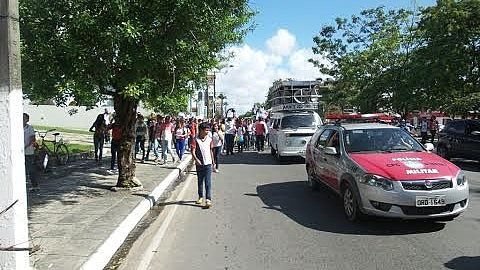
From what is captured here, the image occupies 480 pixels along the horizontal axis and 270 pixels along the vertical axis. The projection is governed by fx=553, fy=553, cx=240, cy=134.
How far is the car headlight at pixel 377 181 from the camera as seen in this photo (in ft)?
26.2

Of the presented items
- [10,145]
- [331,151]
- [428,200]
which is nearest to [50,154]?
[331,151]

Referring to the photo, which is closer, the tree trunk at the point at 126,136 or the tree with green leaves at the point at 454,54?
the tree trunk at the point at 126,136

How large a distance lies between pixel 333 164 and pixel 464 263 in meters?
3.74

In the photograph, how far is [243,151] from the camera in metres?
27.5

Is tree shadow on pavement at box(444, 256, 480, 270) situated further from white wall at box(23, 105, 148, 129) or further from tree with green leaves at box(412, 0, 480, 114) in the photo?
white wall at box(23, 105, 148, 129)

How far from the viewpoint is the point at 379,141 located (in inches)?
384

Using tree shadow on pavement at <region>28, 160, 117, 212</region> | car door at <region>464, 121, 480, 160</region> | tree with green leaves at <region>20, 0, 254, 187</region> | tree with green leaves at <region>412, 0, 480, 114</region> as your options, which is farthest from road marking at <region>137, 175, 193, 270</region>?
tree with green leaves at <region>412, 0, 480, 114</region>

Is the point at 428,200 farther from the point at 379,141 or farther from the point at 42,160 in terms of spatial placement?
the point at 42,160

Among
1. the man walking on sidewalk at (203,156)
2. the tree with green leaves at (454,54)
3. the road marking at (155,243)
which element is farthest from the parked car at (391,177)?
the tree with green leaves at (454,54)

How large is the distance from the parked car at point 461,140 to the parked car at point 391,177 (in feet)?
30.9

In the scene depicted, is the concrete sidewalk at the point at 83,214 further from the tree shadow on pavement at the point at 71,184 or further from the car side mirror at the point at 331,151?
the car side mirror at the point at 331,151

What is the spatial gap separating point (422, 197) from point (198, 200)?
15.6 feet

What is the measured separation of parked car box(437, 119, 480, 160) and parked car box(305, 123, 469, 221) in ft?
30.9

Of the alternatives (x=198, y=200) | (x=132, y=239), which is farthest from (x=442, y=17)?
(x=132, y=239)
